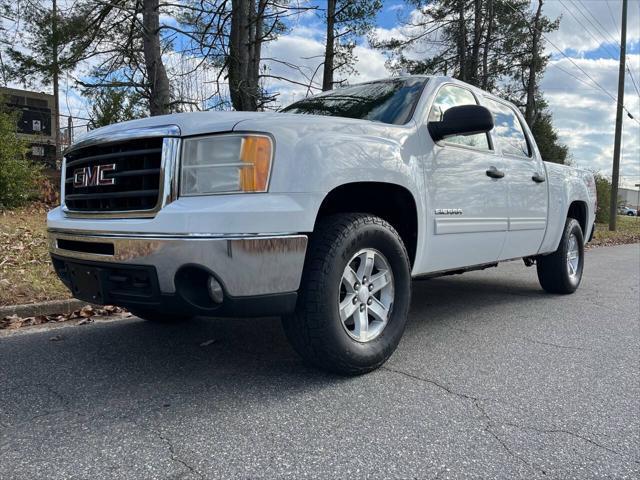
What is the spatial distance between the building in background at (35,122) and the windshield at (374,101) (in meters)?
9.84

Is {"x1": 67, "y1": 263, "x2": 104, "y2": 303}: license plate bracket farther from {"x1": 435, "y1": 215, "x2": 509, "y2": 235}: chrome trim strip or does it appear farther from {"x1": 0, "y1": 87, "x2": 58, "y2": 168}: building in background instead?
{"x1": 0, "y1": 87, "x2": 58, "y2": 168}: building in background

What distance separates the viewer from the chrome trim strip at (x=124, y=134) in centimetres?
279

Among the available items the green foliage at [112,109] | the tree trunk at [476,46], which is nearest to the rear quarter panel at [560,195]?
the green foliage at [112,109]

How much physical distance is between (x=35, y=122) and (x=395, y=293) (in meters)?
17.3

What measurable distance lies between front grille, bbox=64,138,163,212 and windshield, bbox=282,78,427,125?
5.38 ft

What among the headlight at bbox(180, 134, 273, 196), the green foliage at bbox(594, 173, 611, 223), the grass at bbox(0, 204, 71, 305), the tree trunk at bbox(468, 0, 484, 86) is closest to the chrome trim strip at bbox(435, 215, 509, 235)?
the headlight at bbox(180, 134, 273, 196)

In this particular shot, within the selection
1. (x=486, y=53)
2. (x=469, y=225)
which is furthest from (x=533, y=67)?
(x=469, y=225)

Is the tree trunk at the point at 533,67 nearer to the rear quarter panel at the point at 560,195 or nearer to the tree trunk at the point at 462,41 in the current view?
the tree trunk at the point at 462,41

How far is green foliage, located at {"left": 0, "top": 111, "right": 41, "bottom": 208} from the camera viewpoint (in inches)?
401

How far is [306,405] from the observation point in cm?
276

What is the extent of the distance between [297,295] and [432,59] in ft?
59.5

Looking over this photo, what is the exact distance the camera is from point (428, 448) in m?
2.35

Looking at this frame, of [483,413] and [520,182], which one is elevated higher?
[520,182]

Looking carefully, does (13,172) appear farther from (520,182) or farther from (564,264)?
(564,264)
